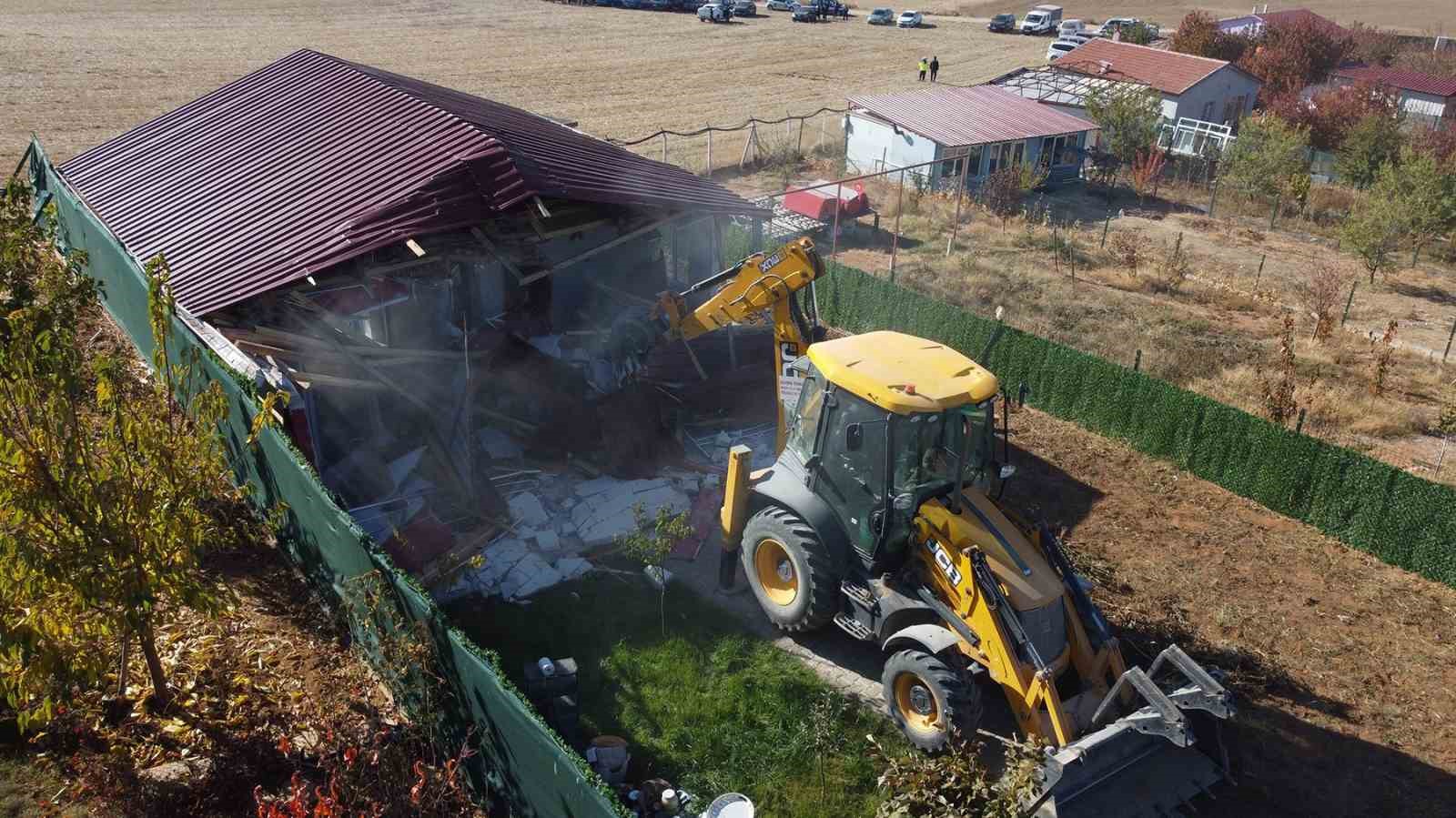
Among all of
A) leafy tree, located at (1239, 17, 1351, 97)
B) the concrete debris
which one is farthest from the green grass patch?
leafy tree, located at (1239, 17, 1351, 97)

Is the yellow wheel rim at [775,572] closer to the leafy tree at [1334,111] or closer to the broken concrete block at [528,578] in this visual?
the broken concrete block at [528,578]

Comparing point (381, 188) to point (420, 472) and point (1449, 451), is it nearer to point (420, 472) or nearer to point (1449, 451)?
point (420, 472)

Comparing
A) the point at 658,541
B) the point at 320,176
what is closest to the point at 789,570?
the point at 658,541

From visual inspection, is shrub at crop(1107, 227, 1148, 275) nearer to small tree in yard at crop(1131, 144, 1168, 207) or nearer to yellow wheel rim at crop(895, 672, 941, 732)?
small tree in yard at crop(1131, 144, 1168, 207)

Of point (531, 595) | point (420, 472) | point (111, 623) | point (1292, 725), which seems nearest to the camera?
point (111, 623)

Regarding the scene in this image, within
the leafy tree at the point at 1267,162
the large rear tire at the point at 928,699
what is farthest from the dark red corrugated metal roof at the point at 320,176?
the leafy tree at the point at 1267,162

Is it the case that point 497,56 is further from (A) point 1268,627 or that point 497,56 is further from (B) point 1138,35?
(A) point 1268,627

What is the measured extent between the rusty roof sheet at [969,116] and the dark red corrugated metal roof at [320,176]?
1363 centimetres

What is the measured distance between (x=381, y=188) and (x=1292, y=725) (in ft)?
40.8

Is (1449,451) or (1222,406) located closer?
(1222,406)

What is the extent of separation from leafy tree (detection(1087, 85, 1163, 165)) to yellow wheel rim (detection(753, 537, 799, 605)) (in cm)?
2546

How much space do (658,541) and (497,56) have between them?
43542mm

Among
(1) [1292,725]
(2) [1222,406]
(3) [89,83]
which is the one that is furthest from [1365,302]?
(3) [89,83]

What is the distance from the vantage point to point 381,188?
46.4 ft
